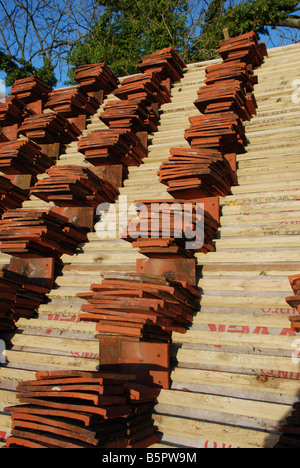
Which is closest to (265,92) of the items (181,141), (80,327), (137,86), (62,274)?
(181,141)

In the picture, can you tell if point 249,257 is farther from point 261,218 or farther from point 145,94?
point 145,94

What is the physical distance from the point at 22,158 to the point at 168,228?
5.44 m

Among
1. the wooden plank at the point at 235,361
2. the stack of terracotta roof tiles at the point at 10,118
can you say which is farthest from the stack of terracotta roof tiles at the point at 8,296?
the stack of terracotta roof tiles at the point at 10,118

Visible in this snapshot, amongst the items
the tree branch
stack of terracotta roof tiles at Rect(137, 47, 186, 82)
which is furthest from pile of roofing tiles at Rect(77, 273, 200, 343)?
the tree branch

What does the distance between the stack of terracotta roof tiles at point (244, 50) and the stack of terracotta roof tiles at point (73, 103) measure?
393cm

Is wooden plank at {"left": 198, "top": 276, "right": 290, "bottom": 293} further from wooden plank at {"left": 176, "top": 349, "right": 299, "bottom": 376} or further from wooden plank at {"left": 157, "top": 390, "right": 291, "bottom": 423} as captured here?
wooden plank at {"left": 157, "top": 390, "right": 291, "bottom": 423}

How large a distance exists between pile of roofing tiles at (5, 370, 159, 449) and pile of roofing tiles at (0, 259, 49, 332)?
99.1 inches

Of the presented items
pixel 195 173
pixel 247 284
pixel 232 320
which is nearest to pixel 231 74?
pixel 195 173

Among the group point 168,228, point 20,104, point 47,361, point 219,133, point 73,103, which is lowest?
point 47,361

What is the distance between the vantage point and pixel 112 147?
910cm

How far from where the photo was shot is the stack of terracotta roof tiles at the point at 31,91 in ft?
45.9

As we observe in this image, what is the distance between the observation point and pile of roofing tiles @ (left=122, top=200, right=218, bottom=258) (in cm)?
612

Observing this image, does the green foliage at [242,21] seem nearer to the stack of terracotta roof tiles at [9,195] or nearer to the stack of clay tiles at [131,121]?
the stack of clay tiles at [131,121]

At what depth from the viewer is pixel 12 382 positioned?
5.95 metres
